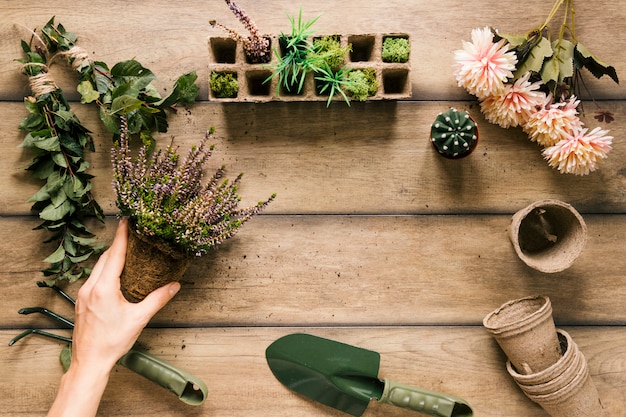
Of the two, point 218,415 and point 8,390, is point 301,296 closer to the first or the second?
point 218,415

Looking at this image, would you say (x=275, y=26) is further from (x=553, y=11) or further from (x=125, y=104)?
(x=553, y=11)

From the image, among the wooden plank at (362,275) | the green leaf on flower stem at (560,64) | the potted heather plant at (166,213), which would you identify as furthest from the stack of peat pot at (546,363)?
the potted heather plant at (166,213)

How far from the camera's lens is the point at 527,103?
3.77 feet

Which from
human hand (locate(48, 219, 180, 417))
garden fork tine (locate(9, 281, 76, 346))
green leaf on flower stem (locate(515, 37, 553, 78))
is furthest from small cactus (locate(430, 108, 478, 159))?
garden fork tine (locate(9, 281, 76, 346))

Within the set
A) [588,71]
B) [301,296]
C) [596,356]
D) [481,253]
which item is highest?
[588,71]

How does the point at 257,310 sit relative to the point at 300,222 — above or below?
below

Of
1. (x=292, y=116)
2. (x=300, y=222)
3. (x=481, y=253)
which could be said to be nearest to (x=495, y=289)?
(x=481, y=253)

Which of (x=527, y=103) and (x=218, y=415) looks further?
(x=218, y=415)

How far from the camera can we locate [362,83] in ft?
3.73

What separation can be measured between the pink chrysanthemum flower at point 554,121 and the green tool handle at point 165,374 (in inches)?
39.7

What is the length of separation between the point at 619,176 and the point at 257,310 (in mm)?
978

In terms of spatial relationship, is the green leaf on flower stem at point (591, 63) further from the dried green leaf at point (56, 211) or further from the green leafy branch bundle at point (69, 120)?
the dried green leaf at point (56, 211)

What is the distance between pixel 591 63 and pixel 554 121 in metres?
0.17

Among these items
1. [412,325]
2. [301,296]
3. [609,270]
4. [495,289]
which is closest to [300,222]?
[301,296]
